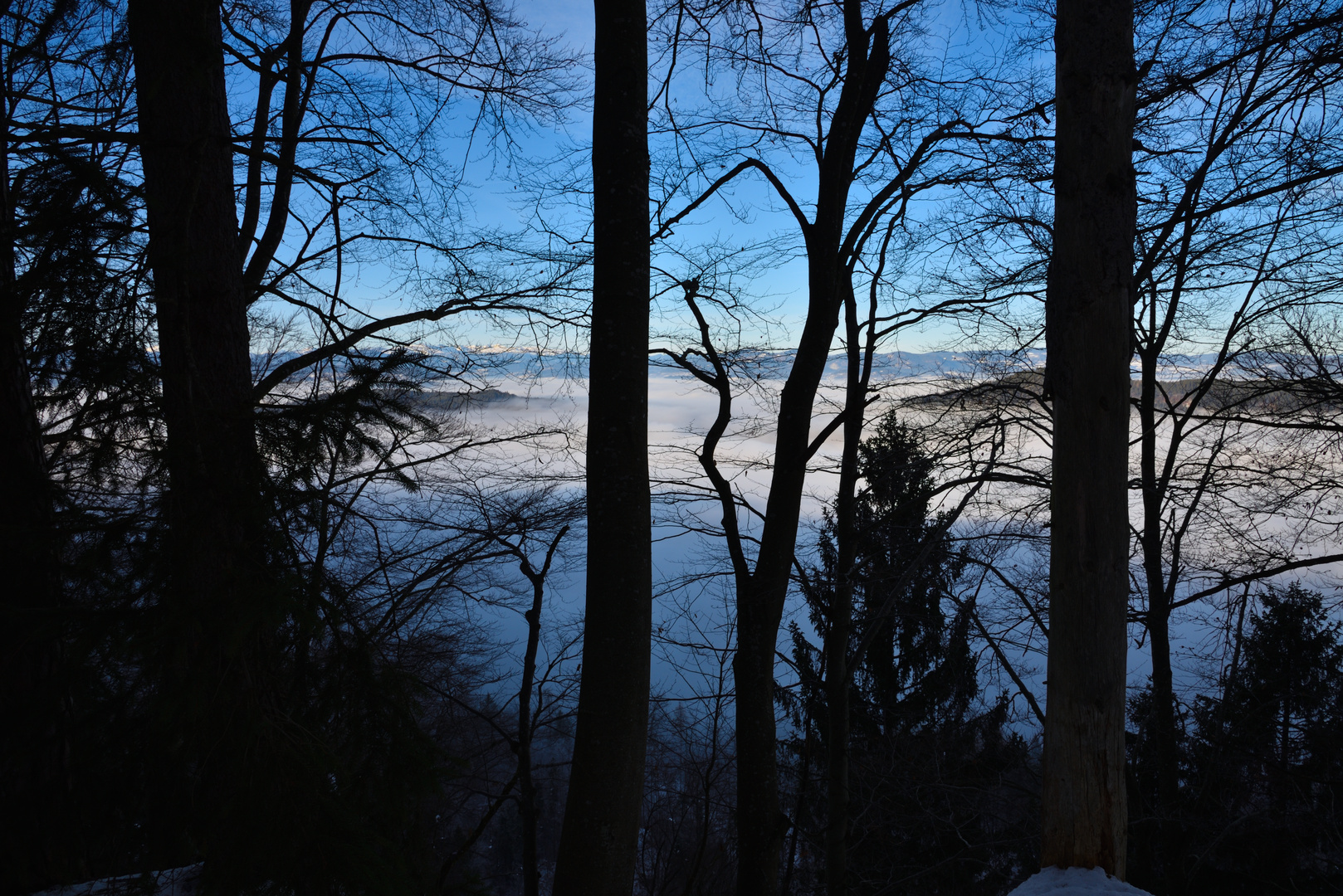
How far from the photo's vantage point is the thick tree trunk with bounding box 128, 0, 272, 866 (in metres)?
2.29

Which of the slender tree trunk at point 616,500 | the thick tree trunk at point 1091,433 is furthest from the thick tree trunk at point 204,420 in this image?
the thick tree trunk at point 1091,433

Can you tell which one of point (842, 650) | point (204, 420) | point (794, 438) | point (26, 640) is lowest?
point (842, 650)

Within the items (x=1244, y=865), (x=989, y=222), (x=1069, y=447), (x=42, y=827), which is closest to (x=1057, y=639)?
(x=1069, y=447)

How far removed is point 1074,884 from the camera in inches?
107

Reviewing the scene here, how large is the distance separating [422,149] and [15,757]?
5269mm

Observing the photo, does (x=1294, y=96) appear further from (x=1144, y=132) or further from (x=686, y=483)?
(x=686, y=483)

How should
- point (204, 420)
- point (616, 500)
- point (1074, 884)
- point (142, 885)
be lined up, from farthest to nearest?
point (616, 500) < point (1074, 884) < point (204, 420) < point (142, 885)

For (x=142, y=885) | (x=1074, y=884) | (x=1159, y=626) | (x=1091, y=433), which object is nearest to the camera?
(x=142, y=885)

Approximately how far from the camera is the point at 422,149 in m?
6.14

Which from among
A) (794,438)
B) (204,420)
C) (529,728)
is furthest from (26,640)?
(529,728)

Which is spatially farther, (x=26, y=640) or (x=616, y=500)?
(x=616, y=500)

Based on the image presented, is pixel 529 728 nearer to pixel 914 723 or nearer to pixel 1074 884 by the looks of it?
pixel 1074 884

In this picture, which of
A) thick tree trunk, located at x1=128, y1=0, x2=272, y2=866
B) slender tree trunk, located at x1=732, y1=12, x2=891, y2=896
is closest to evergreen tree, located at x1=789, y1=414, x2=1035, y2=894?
slender tree trunk, located at x1=732, y1=12, x2=891, y2=896

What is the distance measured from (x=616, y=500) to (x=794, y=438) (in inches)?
122
